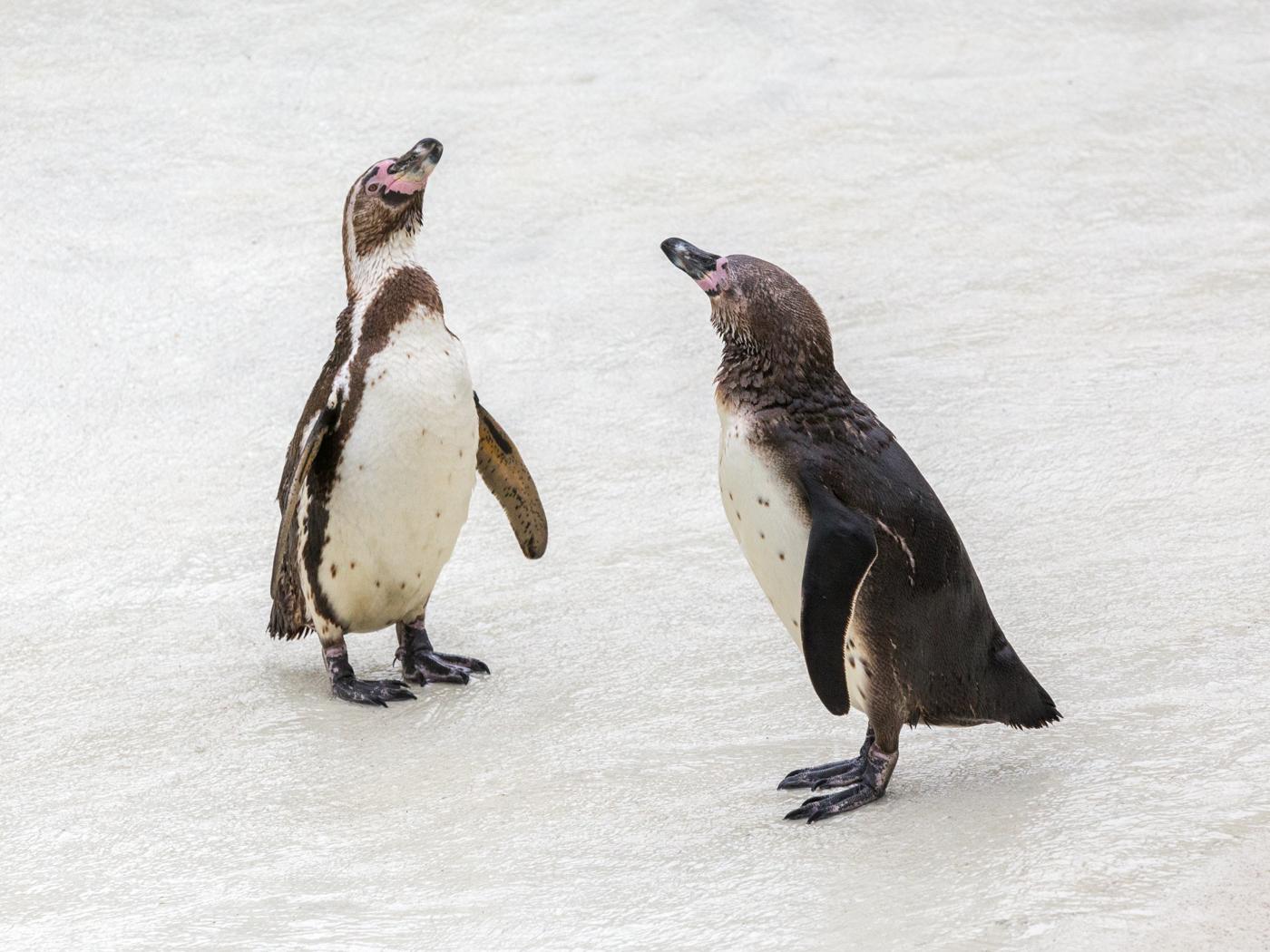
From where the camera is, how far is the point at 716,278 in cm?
284

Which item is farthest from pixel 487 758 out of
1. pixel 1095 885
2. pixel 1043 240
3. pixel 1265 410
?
pixel 1043 240

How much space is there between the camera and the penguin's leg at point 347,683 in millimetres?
3469

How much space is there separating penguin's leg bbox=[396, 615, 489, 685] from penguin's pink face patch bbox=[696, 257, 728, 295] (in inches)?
44.3

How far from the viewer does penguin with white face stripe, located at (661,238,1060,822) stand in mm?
2650

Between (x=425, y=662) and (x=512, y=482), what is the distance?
448mm

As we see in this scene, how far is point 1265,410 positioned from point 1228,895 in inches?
104

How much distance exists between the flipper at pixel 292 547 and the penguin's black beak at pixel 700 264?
87 centimetres

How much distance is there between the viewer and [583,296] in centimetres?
557

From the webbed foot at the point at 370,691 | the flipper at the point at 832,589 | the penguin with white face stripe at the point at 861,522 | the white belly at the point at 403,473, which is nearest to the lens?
the flipper at the point at 832,589

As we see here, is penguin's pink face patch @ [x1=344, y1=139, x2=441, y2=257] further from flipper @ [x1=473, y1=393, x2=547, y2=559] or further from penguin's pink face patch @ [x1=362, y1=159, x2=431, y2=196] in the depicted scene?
flipper @ [x1=473, y1=393, x2=547, y2=559]

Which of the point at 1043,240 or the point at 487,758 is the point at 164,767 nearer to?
the point at 487,758

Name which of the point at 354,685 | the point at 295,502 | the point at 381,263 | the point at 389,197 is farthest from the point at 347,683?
the point at 389,197

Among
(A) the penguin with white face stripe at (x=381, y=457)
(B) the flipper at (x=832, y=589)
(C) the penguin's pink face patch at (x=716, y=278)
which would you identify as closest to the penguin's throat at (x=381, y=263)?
(A) the penguin with white face stripe at (x=381, y=457)

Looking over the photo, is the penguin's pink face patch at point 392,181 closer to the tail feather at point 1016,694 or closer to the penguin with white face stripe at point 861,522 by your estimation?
the penguin with white face stripe at point 861,522
